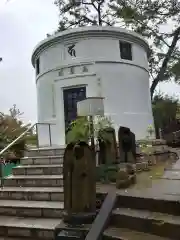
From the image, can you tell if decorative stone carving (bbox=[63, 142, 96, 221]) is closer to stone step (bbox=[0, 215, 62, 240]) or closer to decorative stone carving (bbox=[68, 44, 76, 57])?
stone step (bbox=[0, 215, 62, 240])

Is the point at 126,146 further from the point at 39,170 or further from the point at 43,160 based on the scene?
the point at 43,160

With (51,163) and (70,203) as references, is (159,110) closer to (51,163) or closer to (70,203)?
(51,163)

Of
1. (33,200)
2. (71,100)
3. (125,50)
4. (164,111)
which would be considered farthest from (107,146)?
(164,111)

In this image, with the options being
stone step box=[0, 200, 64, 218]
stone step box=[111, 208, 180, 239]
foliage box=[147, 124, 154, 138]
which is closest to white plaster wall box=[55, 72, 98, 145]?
foliage box=[147, 124, 154, 138]

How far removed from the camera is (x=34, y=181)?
20.4ft

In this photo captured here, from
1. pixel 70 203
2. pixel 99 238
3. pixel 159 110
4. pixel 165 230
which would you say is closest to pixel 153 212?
pixel 165 230

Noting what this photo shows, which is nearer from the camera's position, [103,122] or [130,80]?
[103,122]

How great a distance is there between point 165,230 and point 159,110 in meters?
17.2

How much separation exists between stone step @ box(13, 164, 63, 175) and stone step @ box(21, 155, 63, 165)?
0.99 feet

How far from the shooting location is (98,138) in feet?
18.9

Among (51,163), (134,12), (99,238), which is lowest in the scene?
(99,238)

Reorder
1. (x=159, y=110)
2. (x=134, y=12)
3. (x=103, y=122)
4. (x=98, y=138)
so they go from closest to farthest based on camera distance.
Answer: (x=134, y=12) → (x=98, y=138) → (x=103, y=122) → (x=159, y=110)

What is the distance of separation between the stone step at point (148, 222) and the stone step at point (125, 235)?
0.06m

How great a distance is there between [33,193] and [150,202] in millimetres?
2790
